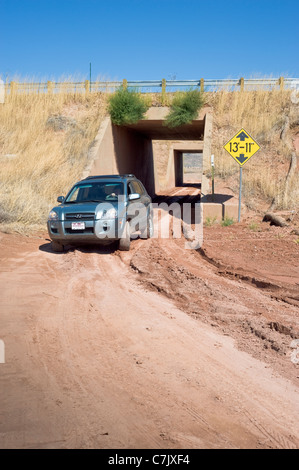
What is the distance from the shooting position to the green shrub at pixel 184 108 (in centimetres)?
2361

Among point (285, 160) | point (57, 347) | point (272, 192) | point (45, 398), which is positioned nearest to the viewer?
point (45, 398)

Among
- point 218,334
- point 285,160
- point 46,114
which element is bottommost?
point 218,334

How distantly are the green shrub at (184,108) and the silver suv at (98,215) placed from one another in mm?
12271

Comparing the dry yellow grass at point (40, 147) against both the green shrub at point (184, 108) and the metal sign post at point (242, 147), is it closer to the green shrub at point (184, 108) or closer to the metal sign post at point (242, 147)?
the green shrub at point (184, 108)

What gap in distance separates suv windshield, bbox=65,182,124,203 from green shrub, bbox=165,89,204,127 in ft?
41.0

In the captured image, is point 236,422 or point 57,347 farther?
point 57,347

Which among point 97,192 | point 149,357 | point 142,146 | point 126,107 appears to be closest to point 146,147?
point 142,146

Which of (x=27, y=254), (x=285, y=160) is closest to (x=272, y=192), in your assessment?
(x=285, y=160)

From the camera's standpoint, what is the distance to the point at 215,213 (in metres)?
17.1

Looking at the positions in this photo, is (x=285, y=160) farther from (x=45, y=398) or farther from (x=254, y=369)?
(x=45, y=398)

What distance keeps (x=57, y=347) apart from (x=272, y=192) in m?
15.7

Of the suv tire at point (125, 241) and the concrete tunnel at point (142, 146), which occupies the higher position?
the concrete tunnel at point (142, 146)

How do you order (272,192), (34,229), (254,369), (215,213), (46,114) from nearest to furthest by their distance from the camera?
(254,369) < (34,229) < (215,213) < (272,192) < (46,114)

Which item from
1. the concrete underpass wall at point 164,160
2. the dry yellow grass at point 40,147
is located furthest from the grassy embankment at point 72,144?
the concrete underpass wall at point 164,160
